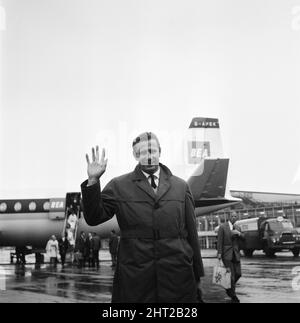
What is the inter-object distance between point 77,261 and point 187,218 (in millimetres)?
12405

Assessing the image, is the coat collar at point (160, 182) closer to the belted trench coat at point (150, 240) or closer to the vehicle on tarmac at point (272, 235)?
the belted trench coat at point (150, 240)

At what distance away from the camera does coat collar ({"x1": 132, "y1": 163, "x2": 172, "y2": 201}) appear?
6.75ft

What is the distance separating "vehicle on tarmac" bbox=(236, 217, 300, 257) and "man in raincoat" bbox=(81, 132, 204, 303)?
537 inches

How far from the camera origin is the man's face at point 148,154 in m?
2.12

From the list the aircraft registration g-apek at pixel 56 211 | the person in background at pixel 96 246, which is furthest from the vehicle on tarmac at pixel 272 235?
the person in background at pixel 96 246

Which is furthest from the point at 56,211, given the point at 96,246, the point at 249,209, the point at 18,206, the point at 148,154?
the point at 249,209

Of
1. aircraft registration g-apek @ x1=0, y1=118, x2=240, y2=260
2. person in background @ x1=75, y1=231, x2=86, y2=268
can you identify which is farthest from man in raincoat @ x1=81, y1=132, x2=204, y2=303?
aircraft registration g-apek @ x1=0, y1=118, x2=240, y2=260

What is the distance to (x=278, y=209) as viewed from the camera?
29375 mm

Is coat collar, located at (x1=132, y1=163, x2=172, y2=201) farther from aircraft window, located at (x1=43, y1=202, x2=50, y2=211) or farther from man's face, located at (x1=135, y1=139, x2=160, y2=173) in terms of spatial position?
aircraft window, located at (x1=43, y1=202, x2=50, y2=211)

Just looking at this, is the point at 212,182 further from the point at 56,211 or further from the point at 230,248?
the point at 230,248

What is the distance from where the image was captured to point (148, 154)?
212cm
